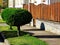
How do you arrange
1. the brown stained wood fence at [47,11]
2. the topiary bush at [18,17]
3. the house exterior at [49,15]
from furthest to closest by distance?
the brown stained wood fence at [47,11]
the house exterior at [49,15]
the topiary bush at [18,17]

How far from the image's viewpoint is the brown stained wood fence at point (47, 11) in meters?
18.2

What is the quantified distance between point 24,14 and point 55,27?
313cm

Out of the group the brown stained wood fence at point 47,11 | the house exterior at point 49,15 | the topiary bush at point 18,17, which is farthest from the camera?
the brown stained wood fence at point 47,11

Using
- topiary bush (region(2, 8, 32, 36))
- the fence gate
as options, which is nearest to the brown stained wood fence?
the fence gate

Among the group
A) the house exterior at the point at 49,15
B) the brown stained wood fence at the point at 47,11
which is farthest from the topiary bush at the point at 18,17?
the brown stained wood fence at the point at 47,11

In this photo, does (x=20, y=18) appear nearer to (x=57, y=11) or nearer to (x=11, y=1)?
(x=57, y=11)

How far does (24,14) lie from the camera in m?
14.7

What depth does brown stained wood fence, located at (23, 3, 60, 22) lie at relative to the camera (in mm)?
18181

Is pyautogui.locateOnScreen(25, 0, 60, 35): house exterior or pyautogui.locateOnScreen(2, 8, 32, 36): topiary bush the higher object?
pyautogui.locateOnScreen(2, 8, 32, 36): topiary bush

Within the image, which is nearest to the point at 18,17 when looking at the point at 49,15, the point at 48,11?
the point at 49,15

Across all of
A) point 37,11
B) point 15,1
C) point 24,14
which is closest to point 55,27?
point 24,14

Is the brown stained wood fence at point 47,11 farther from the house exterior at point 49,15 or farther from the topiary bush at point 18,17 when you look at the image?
the topiary bush at point 18,17

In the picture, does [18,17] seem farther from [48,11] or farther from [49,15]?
[48,11]

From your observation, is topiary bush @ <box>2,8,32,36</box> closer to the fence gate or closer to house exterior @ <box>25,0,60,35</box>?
house exterior @ <box>25,0,60,35</box>
